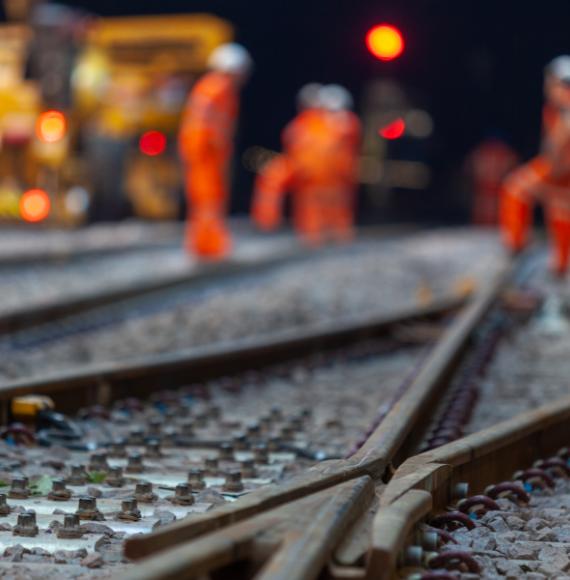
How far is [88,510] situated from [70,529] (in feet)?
0.59

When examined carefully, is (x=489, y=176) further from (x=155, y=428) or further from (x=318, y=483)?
(x=318, y=483)

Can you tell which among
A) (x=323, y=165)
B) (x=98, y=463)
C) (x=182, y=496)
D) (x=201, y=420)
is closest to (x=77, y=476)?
(x=98, y=463)

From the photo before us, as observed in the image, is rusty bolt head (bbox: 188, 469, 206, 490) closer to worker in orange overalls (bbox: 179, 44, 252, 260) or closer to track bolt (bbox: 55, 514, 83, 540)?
track bolt (bbox: 55, 514, 83, 540)

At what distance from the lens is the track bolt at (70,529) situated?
9.12 ft

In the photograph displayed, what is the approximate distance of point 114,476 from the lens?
3.51 m

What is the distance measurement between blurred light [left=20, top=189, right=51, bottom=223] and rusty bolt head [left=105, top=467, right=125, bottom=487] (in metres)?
16.1

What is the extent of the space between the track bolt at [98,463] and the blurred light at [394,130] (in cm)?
2476

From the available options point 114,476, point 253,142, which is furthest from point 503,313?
point 253,142

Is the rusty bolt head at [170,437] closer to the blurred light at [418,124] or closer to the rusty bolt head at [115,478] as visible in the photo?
the rusty bolt head at [115,478]

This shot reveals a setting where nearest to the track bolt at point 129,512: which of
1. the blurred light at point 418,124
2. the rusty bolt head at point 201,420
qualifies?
the rusty bolt head at point 201,420

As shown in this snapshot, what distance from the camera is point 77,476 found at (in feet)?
11.4

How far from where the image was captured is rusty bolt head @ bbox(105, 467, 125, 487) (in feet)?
11.3

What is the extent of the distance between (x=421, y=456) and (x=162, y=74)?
19.3 m

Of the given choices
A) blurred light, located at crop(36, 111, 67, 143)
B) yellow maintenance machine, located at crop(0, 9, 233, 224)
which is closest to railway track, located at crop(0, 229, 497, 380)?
blurred light, located at crop(36, 111, 67, 143)
